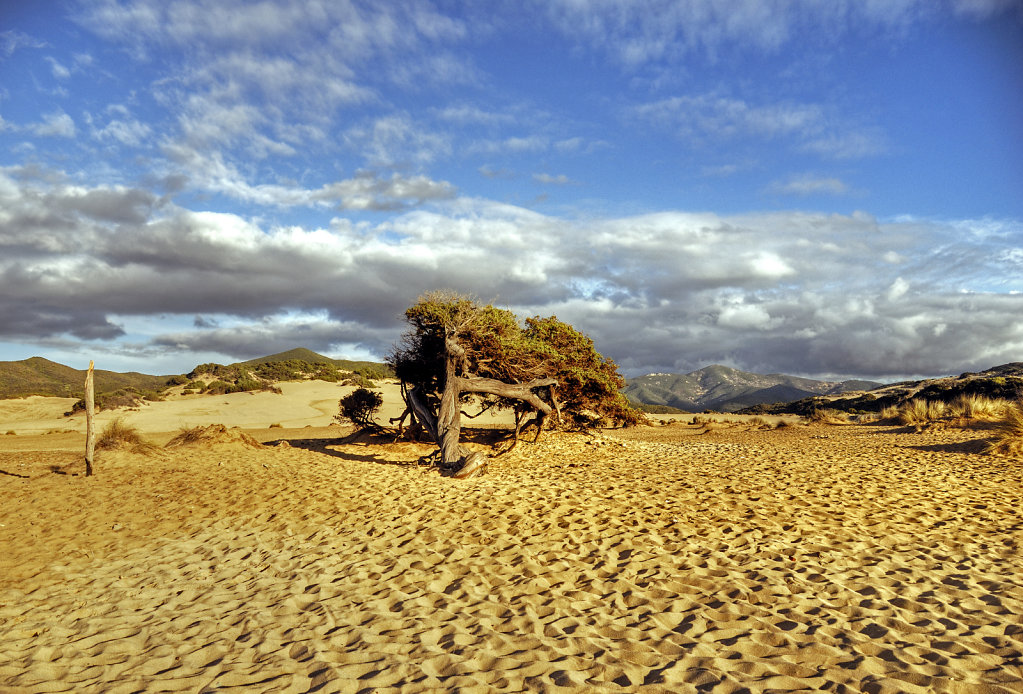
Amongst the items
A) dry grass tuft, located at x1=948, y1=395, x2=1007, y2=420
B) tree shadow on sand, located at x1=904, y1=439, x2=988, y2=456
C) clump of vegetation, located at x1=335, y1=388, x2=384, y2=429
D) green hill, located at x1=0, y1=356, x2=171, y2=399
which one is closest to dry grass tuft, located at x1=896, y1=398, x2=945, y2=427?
dry grass tuft, located at x1=948, y1=395, x2=1007, y2=420

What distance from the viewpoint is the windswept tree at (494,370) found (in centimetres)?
1495

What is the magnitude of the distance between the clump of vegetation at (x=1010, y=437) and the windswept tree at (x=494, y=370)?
9.82 m

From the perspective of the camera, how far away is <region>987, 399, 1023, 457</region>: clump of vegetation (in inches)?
547

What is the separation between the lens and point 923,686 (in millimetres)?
3734

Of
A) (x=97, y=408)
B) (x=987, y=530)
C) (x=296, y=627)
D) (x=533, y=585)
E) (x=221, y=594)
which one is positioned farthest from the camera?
(x=97, y=408)

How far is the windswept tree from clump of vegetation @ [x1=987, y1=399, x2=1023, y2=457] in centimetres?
982

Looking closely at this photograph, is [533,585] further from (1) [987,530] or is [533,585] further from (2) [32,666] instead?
(1) [987,530]

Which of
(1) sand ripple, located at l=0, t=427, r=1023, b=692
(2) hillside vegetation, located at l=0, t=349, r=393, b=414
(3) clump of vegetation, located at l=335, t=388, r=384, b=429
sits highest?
(2) hillside vegetation, located at l=0, t=349, r=393, b=414

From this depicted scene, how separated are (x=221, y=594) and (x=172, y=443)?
14099 mm

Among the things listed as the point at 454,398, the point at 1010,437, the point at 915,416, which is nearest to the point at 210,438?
the point at 454,398

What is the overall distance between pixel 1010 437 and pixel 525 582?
15.6 metres

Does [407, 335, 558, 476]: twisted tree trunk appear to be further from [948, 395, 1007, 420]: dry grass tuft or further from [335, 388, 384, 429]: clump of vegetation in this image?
[948, 395, 1007, 420]: dry grass tuft

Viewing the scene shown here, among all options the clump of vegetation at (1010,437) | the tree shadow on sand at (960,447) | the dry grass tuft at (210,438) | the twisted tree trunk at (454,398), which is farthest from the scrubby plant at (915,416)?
the dry grass tuft at (210,438)

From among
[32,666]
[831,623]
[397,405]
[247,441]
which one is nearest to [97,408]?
[397,405]
